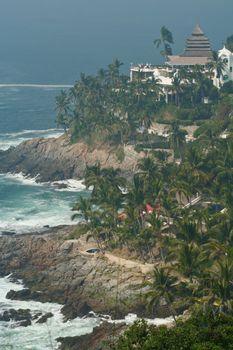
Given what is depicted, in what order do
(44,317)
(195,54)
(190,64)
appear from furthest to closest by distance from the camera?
(195,54) < (190,64) < (44,317)

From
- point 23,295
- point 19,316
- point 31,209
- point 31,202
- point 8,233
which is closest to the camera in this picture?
point 19,316

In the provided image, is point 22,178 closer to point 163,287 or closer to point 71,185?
point 71,185

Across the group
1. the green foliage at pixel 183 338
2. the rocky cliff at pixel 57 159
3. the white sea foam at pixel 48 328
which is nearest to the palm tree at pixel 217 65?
the rocky cliff at pixel 57 159

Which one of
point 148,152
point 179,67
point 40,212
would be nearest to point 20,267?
point 40,212

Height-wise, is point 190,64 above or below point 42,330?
above

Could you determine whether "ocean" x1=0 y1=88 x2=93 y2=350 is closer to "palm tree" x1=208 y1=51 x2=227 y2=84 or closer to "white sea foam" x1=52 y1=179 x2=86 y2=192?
"white sea foam" x1=52 y1=179 x2=86 y2=192

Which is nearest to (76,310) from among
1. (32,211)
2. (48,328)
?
(48,328)
